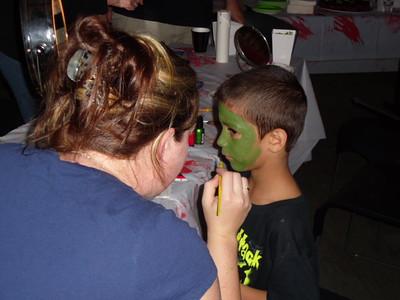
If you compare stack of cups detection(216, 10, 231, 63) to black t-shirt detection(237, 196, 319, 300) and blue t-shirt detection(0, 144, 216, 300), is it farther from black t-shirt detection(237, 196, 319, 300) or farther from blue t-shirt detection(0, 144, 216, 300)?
blue t-shirt detection(0, 144, 216, 300)

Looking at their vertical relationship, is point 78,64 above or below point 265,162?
above

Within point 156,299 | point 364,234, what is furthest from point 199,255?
point 364,234

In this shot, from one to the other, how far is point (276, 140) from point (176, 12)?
1164 mm

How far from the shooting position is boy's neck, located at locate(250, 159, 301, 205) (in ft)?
3.48

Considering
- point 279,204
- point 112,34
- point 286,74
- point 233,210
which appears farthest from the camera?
point 286,74

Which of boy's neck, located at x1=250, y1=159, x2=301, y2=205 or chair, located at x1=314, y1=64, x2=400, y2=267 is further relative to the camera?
chair, located at x1=314, y1=64, x2=400, y2=267

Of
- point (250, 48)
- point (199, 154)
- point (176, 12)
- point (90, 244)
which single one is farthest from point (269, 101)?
point (176, 12)

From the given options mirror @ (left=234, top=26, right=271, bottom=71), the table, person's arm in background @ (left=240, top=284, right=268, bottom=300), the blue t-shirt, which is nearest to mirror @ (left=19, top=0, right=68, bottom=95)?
the table

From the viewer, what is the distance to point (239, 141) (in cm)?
111

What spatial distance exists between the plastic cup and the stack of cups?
0.30 feet

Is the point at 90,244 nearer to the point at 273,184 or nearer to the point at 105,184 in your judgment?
the point at 105,184

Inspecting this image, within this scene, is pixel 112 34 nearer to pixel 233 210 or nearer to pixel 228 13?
pixel 233 210

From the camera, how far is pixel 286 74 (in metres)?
1.15

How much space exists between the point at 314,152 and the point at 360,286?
1.15 meters
